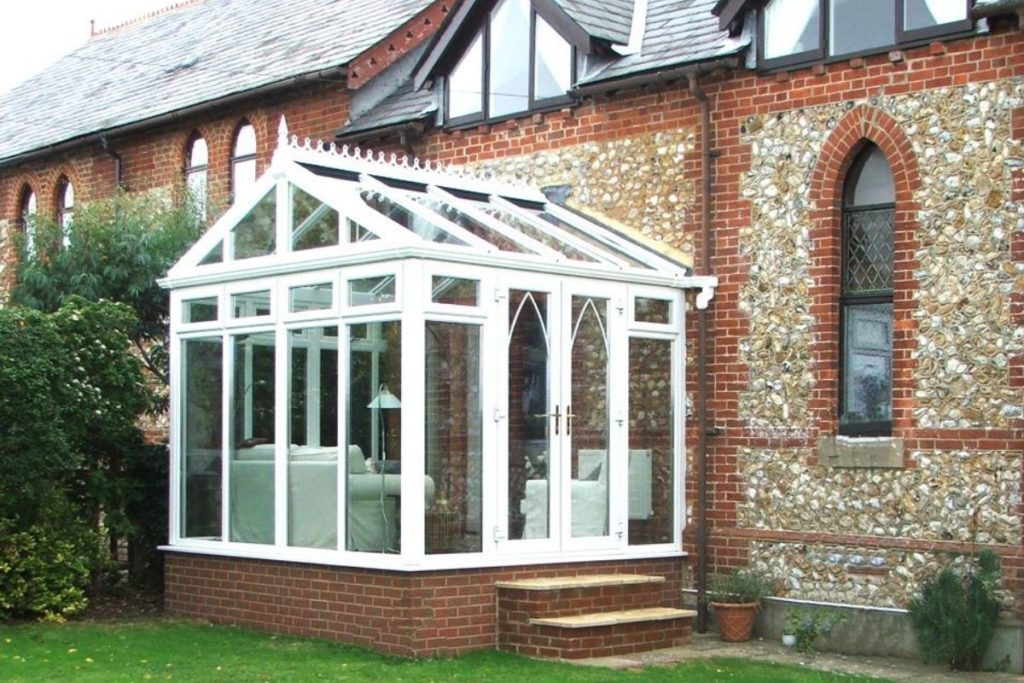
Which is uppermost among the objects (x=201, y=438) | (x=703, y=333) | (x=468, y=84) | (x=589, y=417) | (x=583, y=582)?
(x=468, y=84)

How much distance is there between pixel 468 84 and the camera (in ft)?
55.7

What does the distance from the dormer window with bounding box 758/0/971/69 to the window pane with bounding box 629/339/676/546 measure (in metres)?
2.83

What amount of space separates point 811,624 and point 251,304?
564 cm

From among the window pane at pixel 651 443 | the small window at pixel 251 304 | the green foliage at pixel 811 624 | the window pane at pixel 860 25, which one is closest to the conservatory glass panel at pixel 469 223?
the window pane at pixel 651 443

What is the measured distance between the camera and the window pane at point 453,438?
1280 cm

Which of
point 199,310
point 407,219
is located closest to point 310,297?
point 407,219

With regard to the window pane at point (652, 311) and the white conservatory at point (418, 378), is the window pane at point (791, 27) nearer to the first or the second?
the white conservatory at point (418, 378)

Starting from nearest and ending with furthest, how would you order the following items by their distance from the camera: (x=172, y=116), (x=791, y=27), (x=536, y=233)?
(x=791, y=27) < (x=536, y=233) < (x=172, y=116)

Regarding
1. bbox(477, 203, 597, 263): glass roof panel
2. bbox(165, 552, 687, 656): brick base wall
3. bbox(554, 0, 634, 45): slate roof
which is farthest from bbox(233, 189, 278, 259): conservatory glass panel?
bbox(554, 0, 634, 45): slate roof

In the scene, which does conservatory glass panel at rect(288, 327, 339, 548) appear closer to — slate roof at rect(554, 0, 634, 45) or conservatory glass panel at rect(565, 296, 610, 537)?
conservatory glass panel at rect(565, 296, 610, 537)

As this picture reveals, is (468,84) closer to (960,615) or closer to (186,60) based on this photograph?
(960,615)

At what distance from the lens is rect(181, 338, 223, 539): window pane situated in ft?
48.6

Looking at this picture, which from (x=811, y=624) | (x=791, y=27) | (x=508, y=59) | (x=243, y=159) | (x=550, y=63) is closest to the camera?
(x=811, y=624)

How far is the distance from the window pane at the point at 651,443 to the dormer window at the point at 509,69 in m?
3.07
